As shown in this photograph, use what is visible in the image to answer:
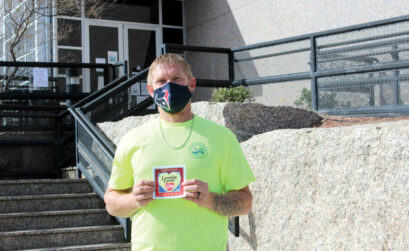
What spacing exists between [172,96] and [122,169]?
411mm

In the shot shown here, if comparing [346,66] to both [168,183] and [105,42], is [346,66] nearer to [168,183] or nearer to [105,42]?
[168,183]

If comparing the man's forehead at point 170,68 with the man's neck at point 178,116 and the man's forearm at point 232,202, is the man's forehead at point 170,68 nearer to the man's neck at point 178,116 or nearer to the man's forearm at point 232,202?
the man's neck at point 178,116

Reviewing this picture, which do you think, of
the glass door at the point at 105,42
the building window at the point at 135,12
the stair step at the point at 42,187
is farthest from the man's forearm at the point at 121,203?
the building window at the point at 135,12

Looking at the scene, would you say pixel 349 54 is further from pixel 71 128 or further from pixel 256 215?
pixel 71 128

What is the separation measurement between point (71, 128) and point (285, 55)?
4.05m

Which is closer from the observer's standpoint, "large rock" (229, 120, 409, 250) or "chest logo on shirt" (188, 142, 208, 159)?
"chest logo on shirt" (188, 142, 208, 159)

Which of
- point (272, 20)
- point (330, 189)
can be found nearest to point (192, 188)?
point (330, 189)

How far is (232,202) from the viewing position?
253 centimetres

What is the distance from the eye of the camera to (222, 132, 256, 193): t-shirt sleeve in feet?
8.49

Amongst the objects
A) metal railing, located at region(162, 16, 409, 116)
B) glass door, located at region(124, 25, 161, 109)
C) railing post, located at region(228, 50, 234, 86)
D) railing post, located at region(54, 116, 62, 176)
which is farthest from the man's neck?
glass door, located at region(124, 25, 161, 109)

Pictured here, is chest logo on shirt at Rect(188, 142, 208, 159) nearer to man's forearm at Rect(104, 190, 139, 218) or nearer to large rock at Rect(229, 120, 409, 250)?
man's forearm at Rect(104, 190, 139, 218)

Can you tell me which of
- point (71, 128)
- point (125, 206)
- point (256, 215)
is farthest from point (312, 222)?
point (71, 128)

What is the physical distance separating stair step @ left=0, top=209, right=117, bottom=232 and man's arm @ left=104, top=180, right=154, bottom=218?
4.77 m

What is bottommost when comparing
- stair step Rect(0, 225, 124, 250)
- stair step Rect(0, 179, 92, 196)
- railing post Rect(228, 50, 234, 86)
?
stair step Rect(0, 225, 124, 250)
